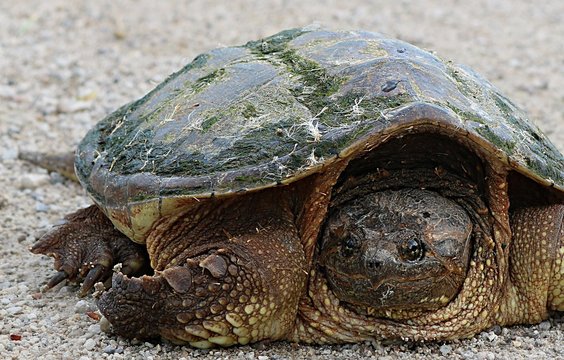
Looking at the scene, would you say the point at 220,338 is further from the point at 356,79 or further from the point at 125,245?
the point at 356,79

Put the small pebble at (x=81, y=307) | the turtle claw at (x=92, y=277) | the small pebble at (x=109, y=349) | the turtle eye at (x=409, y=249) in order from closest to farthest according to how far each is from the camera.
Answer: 1. the turtle eye at (x=409, y=249)
2. the small pebble at (x=109, y=349)
3. the small pebble at (x=81, y=307)
4. the turtle claw at (x=92, y=277)

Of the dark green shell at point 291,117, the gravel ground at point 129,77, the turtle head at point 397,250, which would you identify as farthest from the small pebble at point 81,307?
the turtle head at point 397,250

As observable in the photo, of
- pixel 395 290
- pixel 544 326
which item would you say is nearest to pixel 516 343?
pixel 544 326

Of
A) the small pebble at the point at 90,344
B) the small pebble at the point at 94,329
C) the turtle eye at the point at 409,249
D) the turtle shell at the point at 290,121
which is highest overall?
the turtle shell at the point at 290,121

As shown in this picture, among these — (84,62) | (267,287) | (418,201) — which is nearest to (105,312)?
(267,287)

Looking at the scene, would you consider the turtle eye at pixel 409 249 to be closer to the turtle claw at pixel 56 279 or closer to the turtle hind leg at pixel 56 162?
the turtle claw at pixel 56 279
